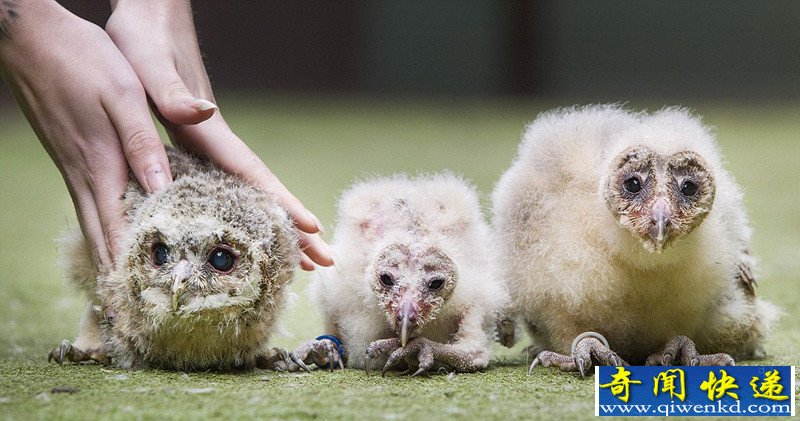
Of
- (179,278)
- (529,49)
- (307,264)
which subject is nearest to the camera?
(179,278)

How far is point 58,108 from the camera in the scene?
2.93 m

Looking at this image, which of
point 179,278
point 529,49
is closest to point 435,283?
point 179,278

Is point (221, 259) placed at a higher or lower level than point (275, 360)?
higher

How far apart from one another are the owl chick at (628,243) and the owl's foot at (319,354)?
61 cm

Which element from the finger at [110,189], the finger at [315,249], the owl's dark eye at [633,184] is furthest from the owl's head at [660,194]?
the finger at [110,189]

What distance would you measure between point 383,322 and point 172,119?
2.98 feet

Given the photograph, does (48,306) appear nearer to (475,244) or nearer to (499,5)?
(475,244)

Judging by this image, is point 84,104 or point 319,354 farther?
point 319,354

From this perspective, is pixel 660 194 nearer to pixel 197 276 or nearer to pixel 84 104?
pixel 197 276

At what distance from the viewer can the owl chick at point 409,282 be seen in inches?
112

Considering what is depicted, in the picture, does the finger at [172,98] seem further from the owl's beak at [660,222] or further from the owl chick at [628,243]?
the owl's beak at [660,222]

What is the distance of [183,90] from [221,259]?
681 mm

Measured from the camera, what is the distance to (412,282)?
2834 mm

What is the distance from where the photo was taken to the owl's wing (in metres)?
3.17
